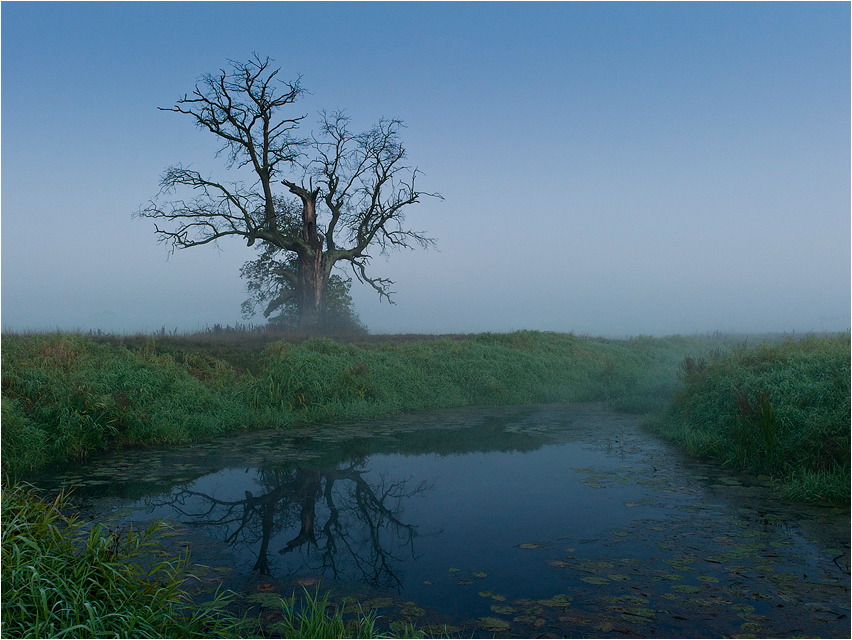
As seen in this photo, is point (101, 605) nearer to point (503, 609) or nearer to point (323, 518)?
point (503, 609)

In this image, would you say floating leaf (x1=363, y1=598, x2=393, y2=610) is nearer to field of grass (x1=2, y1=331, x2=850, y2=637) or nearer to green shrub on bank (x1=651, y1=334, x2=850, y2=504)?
field of grass (x1=2, y1=331, x2=850, y2=637)

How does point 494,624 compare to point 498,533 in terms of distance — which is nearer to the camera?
point 494,624

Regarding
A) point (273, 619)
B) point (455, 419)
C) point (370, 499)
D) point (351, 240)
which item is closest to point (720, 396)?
point (455, 419)

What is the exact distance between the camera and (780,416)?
7730 millimetres

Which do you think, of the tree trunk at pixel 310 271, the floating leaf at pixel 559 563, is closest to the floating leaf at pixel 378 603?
the floating leaf at pixel 559 563

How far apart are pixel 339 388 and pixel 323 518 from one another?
7029 millimetres

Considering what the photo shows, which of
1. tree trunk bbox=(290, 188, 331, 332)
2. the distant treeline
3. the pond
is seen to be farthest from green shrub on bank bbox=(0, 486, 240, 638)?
tree trunk bbox=(290, 188, 331, 332)

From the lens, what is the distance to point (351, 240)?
79.3ft

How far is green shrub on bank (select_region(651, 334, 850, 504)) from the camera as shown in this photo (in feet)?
22.5

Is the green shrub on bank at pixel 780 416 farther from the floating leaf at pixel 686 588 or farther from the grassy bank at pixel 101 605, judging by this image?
the grassy bank at pixel 101 605

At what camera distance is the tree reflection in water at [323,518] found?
4855 mm

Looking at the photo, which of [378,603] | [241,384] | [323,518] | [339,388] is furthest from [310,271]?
[378,603]

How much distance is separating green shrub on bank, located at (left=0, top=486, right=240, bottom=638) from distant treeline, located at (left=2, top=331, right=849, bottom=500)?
13.9 ft

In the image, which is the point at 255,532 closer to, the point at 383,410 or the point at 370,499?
the point at 370,499
